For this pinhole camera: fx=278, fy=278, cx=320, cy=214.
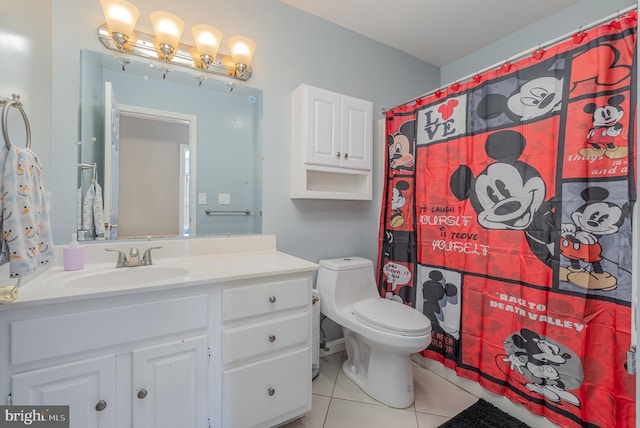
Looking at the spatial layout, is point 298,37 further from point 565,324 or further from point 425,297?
point 565,324

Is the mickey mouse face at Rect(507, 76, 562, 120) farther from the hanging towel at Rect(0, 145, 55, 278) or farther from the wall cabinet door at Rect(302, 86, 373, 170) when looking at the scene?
the hanging towel at Rect(0, 145, 55, 278)

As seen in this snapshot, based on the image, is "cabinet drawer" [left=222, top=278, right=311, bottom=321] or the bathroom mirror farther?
the bathroom mirror

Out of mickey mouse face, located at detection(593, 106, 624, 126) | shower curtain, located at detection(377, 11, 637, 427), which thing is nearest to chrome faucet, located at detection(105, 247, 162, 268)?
shower curtain, located at detection(377, 11, 637, 427)

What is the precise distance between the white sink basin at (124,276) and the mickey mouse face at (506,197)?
1594 mm

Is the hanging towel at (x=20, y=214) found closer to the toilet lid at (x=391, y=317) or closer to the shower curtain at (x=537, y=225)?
the toilet lid at (x=391, y=317)

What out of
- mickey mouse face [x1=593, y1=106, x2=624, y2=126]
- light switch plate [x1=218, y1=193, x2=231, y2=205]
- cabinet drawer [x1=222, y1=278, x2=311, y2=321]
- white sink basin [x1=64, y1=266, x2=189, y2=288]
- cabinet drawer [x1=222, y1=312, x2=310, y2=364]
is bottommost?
cabinet drawer [x1=222, y1=312, x2=310, y2=364]

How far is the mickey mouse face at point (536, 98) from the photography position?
1311 mm

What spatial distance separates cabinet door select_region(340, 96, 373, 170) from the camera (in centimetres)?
191

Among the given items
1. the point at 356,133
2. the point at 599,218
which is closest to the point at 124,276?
the point at 356,133

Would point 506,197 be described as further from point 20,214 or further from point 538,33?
point 20,214

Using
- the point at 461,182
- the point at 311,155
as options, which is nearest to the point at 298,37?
the point at 311,155

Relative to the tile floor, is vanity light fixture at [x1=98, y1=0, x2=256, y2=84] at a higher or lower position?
higher

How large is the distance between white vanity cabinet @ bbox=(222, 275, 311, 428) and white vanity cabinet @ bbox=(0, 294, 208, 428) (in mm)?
103

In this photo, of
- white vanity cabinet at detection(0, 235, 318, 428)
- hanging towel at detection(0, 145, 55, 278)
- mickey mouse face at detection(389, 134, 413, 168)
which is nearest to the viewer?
hanging towel at detection(0, 145, 55, 278)
